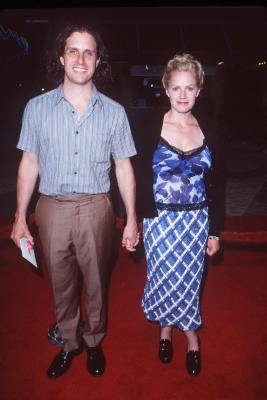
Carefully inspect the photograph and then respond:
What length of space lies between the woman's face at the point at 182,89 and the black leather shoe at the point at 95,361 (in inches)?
61.6

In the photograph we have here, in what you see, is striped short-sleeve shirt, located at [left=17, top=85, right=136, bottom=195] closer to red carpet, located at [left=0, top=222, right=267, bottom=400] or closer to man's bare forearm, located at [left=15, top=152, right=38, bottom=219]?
man's bare forearm, located at [left=15, top=152, right=38, bottom=219]

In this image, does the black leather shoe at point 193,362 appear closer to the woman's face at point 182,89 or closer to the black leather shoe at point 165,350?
the black leather shoe at point 165,350

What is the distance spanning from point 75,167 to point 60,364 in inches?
48.7

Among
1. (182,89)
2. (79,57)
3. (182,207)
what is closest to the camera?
(79,57)

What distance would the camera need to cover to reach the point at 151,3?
1.93 meters

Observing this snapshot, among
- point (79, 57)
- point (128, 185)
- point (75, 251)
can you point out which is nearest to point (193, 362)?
point (75, 251)

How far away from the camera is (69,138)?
182cm

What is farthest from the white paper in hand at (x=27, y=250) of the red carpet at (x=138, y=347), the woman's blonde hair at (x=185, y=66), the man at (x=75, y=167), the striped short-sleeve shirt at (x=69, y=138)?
the woman's blonde hair at (x=185, y=66)

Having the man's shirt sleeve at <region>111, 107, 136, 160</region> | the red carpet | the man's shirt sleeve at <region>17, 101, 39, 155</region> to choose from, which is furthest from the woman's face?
the red carpet

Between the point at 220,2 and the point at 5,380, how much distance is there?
248cm

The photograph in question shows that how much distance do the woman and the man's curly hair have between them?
0.38m

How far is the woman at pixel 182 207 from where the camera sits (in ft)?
6.34

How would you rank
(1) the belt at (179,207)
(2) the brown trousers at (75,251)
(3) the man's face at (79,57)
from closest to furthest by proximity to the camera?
(3) the man's face at (79,57) → (2) the brown trousers at (75,251) → (1) the belt at (179,207)

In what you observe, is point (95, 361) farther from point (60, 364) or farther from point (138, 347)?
point (138, 347)
